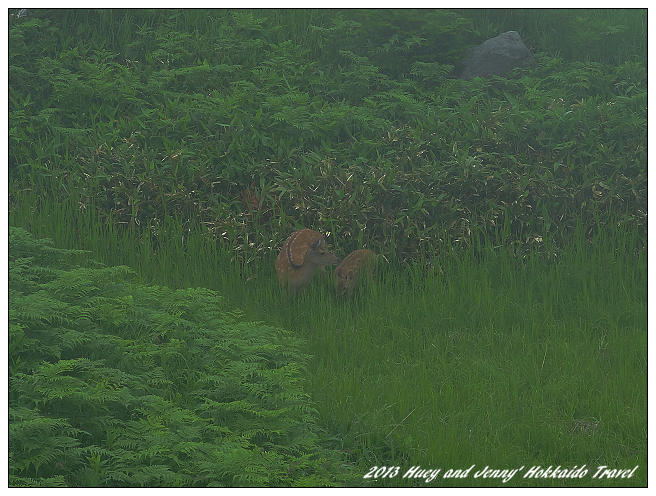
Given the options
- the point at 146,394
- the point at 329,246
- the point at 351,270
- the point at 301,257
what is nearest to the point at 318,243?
the point at 301,257

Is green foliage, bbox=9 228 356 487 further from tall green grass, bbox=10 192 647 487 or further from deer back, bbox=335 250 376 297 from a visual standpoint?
deer back, bbox=335 250 376 297

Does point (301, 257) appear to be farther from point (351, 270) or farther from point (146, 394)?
point (146, 394)

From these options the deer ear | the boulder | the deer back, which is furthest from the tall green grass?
the boulder

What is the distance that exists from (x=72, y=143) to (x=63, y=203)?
4.99 ft

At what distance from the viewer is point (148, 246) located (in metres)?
7.89

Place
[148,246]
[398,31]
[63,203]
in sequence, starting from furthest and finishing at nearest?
[398,31] → [63,203] → [148,246]

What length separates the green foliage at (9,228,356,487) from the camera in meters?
4.27

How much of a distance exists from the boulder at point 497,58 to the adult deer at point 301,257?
17.7 feet

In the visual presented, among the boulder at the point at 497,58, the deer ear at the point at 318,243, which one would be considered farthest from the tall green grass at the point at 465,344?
the boulder at the point at 497,58

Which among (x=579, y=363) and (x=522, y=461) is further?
(x=579, y=363)

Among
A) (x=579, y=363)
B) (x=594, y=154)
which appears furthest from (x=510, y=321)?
(x=594, y=154)

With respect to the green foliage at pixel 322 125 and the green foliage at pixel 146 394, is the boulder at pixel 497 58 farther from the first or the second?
the green foliage at pixel 146 394

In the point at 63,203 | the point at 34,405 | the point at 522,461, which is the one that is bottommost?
the point at 522,461

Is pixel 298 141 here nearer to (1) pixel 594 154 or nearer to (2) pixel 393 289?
(2) pixel 393 289
